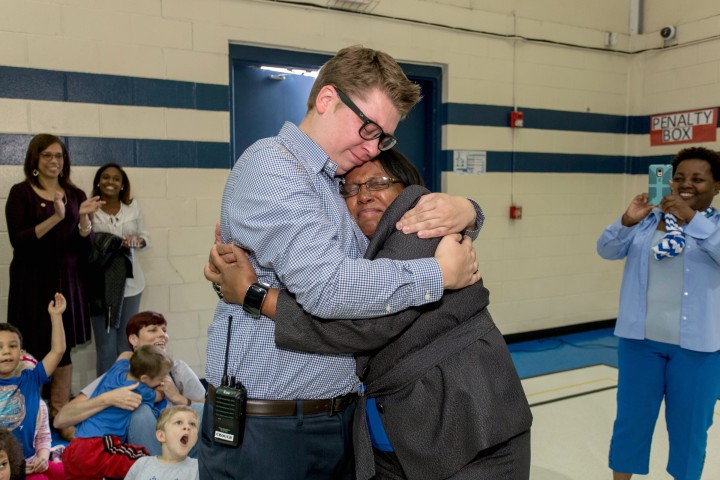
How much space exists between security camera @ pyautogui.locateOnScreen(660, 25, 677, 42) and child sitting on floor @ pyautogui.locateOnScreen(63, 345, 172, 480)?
241 inches

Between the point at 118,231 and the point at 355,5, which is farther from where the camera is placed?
the point at 355,5

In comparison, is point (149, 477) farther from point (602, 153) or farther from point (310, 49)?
point (602, 153)

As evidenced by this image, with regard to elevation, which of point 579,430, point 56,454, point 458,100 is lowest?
point 579,430

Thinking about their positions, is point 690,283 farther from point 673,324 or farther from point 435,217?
point 435,217

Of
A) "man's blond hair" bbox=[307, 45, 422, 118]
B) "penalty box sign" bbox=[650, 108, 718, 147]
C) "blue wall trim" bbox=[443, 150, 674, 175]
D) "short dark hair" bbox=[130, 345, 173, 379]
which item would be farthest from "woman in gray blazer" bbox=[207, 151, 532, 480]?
"penalty box sign" bbox=[650, 108, 718, 147]

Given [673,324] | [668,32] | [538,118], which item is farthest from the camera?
[668,32]

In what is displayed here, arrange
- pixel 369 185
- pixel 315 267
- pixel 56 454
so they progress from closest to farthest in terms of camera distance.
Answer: pixel 315 267, pixel 369 185, pixel 56 454

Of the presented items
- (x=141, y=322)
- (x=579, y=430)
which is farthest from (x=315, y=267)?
(x=579, y=430)

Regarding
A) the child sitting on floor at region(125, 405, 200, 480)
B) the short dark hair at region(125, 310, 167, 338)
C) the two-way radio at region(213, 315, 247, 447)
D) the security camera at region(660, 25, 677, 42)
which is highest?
the security camera at region(660, 25, 677, 42)

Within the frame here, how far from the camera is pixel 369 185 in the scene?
1741mm

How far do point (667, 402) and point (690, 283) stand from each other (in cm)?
58

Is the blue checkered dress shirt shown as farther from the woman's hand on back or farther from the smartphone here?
the smartphone

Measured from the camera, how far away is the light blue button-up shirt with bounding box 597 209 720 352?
281cm

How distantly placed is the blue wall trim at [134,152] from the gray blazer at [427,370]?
352 centimetres
